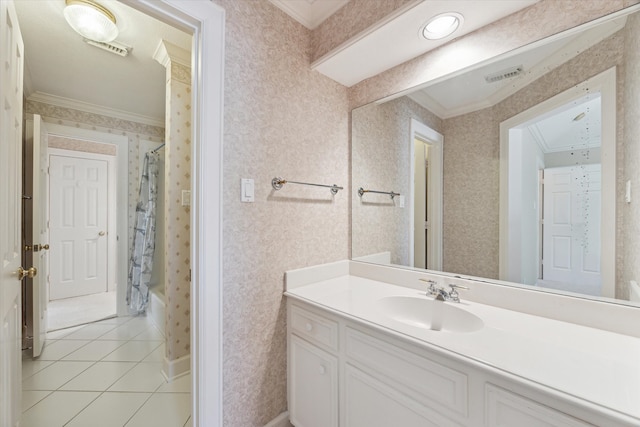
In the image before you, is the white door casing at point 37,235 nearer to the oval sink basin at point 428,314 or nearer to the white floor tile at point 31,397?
the white floor tile at point 31,397

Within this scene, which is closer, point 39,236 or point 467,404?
point 467,404

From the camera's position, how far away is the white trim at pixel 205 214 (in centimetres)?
113

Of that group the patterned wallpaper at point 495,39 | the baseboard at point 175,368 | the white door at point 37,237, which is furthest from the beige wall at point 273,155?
the white door at point 37,237

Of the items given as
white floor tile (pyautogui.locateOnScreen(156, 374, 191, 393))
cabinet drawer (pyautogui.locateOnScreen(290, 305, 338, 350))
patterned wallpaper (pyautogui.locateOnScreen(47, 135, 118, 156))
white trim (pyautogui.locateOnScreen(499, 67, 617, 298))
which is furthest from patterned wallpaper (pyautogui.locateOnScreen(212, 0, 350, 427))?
patterned wallpaper (pyautogui.locateOnScreen(47, 135, 118, 156))

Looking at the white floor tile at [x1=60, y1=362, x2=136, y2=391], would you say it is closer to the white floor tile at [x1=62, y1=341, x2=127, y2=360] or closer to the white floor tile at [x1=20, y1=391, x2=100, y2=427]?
the white floor tile at [x1=20, y1=391, x2=100, y2=427]

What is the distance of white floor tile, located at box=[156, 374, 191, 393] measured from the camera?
180cm

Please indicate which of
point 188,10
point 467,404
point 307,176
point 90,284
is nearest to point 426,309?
point 467,404

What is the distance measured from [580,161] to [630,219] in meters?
0.26

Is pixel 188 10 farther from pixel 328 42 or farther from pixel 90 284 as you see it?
pixel 90 284

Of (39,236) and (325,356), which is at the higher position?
(39,236)

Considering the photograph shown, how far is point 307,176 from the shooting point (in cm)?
155

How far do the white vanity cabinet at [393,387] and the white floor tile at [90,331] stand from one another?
7.85 ft

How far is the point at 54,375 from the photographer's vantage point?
6.29ft

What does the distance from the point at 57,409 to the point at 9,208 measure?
140 cm
